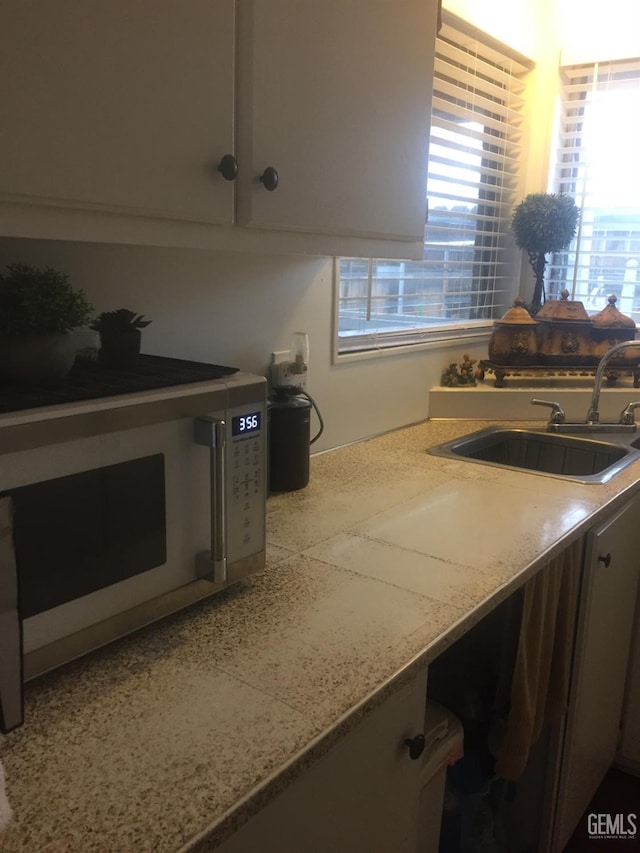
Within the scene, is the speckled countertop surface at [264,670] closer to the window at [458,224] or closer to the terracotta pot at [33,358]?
the terracotta pot at [33,358]

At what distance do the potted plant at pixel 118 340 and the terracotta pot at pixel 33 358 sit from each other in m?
0.14

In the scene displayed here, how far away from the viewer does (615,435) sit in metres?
2.17

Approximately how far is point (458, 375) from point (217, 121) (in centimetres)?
154

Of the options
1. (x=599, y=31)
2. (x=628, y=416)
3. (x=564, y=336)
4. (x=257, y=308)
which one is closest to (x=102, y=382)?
(x=257, y=308)

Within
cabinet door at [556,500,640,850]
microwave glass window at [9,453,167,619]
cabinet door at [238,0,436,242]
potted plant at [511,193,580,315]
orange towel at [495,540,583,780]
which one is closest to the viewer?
microwave glass window at [9,453,167,619]

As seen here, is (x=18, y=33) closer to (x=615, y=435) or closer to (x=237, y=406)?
(x=237, y=406)

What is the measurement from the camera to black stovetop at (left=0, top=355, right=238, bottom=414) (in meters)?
0.81

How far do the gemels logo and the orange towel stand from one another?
578 mm

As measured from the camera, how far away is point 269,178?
44.0 inches

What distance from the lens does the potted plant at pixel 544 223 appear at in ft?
8.27

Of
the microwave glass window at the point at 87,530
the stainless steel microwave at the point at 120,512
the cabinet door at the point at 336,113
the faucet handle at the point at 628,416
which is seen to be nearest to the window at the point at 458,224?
the cabinet door at the point at 336,113

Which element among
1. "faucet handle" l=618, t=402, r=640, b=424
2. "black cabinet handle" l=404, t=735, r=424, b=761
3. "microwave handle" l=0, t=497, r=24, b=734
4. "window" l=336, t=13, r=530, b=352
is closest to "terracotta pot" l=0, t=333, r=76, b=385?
"microwave handle" l=0, t=497, r=24, b=734

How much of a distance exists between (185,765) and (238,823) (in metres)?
0.08

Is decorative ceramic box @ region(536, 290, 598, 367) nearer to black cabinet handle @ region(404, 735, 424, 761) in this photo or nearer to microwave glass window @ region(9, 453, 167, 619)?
black cabinet handle @ region(404, 735, 424, 761)
